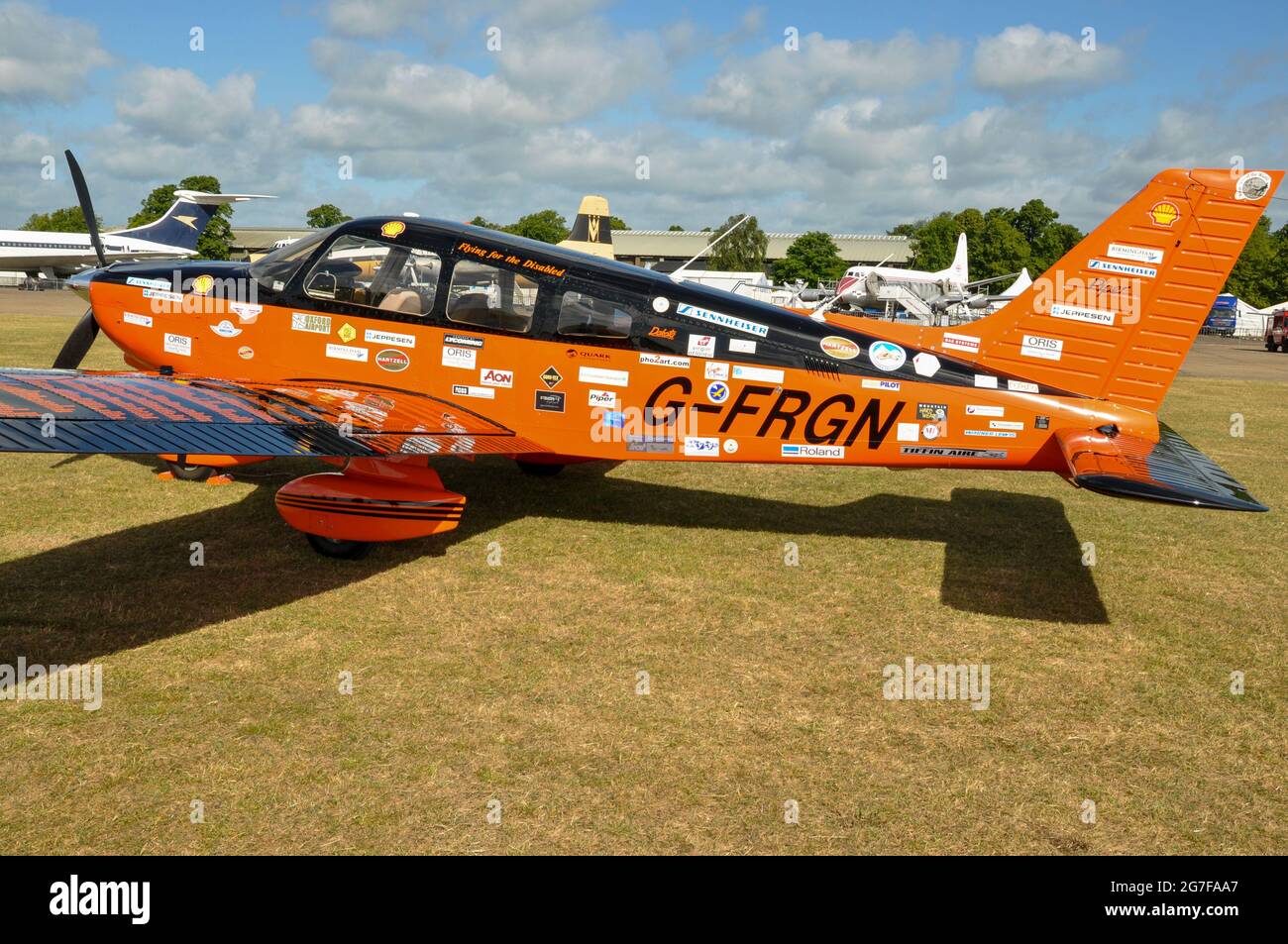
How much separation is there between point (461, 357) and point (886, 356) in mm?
3744

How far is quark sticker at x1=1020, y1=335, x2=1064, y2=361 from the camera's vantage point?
7320mm

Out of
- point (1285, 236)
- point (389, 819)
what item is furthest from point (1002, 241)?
point (389, 819)

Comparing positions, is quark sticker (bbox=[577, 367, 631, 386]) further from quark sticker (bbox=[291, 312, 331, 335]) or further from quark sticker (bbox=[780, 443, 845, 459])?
quark sticker (bbox=[291, 312, 331, 335])

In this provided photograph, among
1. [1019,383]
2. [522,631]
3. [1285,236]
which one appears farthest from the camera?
[1285,236]

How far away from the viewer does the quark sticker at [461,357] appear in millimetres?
7770

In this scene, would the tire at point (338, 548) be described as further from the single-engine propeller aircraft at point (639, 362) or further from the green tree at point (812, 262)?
the green tree at point (812, 262)

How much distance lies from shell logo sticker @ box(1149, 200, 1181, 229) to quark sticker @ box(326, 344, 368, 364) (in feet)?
22.3

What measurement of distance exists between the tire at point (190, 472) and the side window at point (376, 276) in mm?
2974

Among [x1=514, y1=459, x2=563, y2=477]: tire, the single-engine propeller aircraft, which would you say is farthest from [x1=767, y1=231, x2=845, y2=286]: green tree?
the single-engine propeller aircraft

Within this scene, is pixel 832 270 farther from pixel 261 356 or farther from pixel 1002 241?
pixel 261 356

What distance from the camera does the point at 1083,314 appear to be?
23.8 ft

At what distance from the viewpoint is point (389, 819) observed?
3891 mm

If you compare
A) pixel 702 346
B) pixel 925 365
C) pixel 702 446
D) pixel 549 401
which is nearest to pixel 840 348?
pixel 925 365
